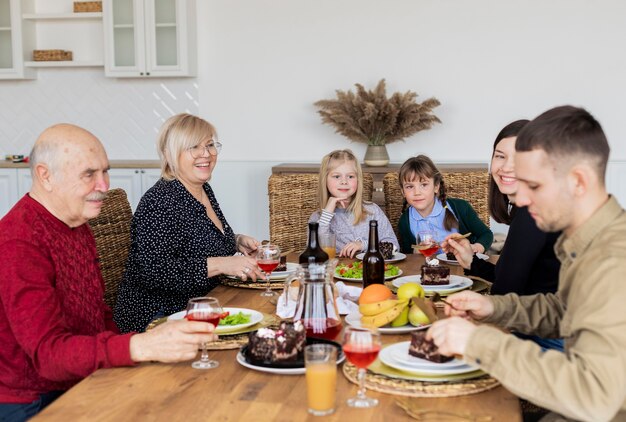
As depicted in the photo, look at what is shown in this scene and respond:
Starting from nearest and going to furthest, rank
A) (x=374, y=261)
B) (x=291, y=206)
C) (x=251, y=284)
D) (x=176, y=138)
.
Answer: (x=374, y=261) < (x=251, y=284) < (x=176, y=138) < (x=291, y=206)

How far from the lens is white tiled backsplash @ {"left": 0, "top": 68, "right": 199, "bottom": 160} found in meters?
5.97

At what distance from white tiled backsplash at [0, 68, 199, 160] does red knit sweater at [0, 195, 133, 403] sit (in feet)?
12.9

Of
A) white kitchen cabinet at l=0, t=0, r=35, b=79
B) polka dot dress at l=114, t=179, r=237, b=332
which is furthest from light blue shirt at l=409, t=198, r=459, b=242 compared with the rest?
white kitchen cabinet at l=0, t=0, r=35, b=79

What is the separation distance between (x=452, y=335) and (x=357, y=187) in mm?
2342

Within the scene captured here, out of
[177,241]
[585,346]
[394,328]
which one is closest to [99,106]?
[177,241]

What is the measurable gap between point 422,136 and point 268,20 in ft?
4.63

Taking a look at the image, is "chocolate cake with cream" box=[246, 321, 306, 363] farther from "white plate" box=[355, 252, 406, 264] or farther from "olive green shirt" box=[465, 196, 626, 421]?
"white plate" box=[355, 252, 406, 264]

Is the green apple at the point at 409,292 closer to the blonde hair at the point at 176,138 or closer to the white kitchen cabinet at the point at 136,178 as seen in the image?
the blonde hair at the point at 176,138

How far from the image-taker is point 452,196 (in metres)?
4.03

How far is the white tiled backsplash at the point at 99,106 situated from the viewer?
19.6 feet

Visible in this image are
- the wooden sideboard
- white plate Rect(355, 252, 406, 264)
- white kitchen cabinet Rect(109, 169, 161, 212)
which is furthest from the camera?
white kitchen cabinet Rect(109, 169, 161, 212)

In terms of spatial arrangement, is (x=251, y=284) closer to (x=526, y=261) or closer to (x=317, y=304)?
(x=317, y=304)

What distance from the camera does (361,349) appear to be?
1468 mm

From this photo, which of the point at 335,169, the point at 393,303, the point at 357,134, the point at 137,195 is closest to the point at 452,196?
the point at 335,169
